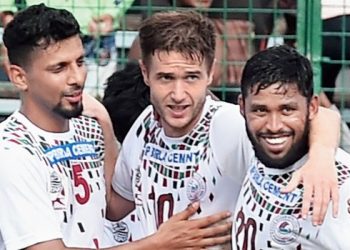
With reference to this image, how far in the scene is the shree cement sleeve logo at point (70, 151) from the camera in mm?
4258

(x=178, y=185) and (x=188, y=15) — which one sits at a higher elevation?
(x=188, y=15)

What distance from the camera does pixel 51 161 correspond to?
4.24 metres

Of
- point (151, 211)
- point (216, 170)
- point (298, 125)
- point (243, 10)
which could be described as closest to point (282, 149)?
point (298, 125)

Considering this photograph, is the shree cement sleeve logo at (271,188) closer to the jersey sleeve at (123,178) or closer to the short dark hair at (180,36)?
the short dark hair at (180,36)

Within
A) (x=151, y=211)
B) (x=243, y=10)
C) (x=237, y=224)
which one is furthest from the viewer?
(x=243, y=10)

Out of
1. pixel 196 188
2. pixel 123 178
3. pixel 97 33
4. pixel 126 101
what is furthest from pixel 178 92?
pixel 97 33

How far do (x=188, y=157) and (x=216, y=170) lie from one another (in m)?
0.12

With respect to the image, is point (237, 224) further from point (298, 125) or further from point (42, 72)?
point (42, 72)

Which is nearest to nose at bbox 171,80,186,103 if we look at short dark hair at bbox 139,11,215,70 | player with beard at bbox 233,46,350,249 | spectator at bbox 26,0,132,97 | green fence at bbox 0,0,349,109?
short dark hair at bbox 139,11,215,70

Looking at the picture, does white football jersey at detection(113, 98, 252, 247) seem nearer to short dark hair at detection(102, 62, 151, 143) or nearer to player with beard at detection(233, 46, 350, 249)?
player with beard at detection(233, 46, 350, 249)

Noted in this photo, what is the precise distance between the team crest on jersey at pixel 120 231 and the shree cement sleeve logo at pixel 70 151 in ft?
1.58

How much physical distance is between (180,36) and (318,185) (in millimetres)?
848

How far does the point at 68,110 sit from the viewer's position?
426 centimetres

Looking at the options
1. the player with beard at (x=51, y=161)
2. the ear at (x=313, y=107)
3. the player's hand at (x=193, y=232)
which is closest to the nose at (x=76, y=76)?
the player with beard at (x=51, y=161)
